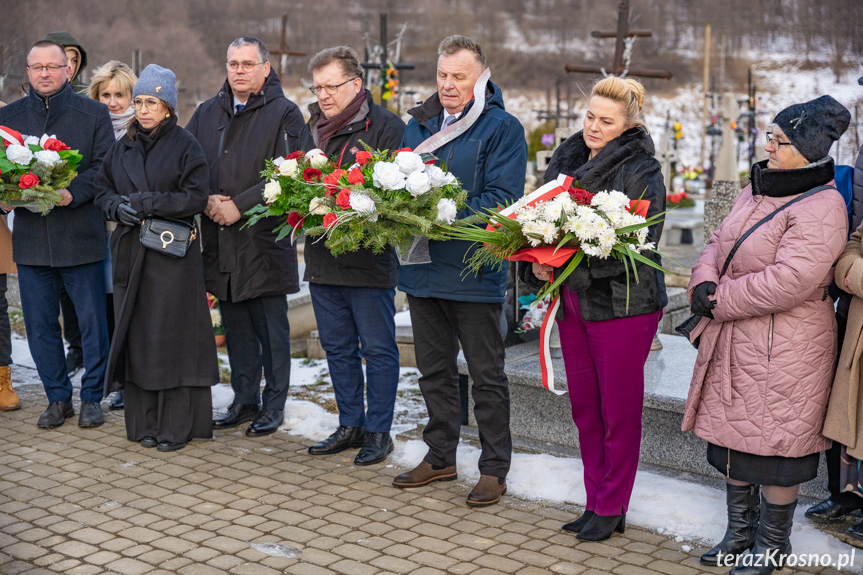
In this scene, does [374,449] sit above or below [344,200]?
below

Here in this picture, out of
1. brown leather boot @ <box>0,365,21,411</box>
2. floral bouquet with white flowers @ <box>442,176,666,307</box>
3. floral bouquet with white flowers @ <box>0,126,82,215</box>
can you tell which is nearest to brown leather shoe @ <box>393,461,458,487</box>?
floral bouquet with white flowers @ <box>442,176,666,307</box>

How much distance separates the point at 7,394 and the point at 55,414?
542 mm

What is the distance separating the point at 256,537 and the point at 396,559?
0.64 meters

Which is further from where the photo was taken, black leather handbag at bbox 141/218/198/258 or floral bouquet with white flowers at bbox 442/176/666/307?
black leather handbag at bbox 141/218/198/258

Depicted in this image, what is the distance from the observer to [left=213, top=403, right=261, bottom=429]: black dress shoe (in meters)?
5.57

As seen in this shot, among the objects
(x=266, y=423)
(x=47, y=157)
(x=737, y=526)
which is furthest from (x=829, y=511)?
(x=47, y=157)

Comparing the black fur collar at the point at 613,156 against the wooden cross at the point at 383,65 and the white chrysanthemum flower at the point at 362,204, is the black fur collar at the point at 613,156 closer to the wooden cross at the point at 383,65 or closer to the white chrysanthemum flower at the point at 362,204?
the white chrysanthemum flower at the point at 362,204

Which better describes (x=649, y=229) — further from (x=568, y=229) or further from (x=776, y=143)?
(x=776, y=143)

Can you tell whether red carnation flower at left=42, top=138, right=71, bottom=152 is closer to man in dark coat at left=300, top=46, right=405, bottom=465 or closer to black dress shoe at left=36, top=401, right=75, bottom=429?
man in dark coat at left=300, top=46, right=405, bottom=465

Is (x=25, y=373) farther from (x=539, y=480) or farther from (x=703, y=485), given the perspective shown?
(x=703, y=485)

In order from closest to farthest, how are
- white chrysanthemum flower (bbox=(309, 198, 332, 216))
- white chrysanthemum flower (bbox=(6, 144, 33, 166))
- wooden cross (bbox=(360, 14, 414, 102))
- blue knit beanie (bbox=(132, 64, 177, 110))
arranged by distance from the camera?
white chrysanthemum flower (bbox=(309, 198, 332, 216)) → blue knit beanie (bbox=(132, 64, 177, 110)) → white chrysanthemum flower (bbox=(6, 144, 33, 166)) → wooden cross (bbox=(360, 14, 414, 102))

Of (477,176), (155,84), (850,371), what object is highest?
(155,84)

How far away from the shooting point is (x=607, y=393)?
389cm

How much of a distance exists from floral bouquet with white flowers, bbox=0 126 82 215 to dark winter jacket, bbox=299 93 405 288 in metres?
1.54
